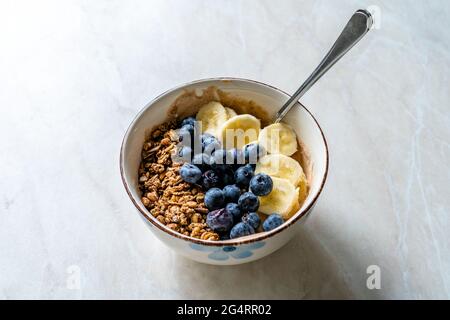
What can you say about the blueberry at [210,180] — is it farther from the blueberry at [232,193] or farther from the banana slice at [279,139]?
the banana slice at [279,139]

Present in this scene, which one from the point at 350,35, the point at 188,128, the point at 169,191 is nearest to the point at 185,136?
the point at 188,128

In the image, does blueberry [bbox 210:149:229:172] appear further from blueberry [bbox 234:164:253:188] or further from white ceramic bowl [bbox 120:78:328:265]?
white ceramic bowl [bbox 120:78:328:265]

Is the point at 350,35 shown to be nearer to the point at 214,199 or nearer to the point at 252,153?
the point at 252,153

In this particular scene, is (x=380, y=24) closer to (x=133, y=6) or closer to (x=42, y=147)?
(x=133, y=6)

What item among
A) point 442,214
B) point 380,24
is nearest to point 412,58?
point 380,24

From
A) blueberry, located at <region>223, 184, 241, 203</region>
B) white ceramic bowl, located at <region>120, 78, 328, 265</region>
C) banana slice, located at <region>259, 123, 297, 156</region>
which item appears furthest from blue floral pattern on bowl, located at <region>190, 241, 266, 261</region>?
banana slice, located at <region>259, 123, 297, 156</region>

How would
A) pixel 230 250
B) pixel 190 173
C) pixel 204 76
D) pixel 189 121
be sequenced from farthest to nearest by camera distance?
1. pixel 204 76
2. pixel 189 121
3. pixel 190 173
4. pixel 230 250

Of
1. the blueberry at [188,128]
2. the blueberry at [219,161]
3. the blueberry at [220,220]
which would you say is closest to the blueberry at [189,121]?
the blueberry at [188,128]
